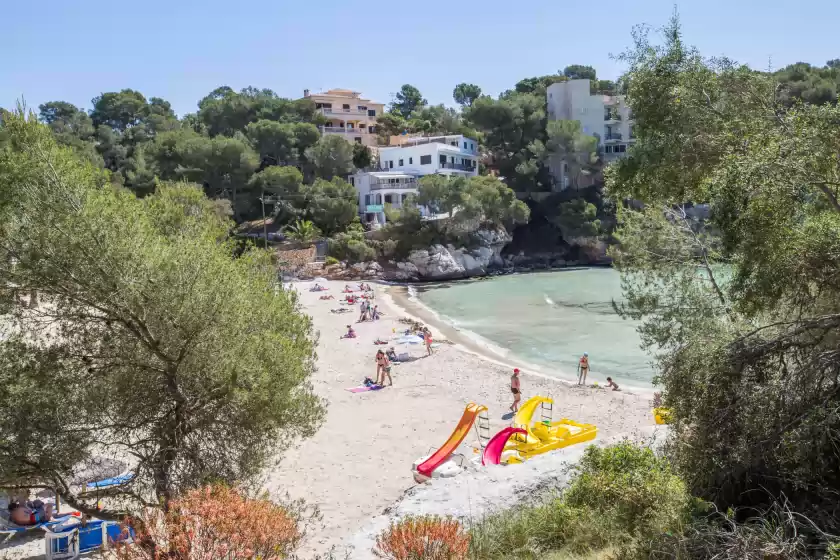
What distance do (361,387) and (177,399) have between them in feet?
36.9

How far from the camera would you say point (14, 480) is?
20.7 ft

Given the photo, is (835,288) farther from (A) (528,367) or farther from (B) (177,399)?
(A) (528,367)

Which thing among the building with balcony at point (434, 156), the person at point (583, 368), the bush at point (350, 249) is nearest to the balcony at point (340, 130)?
the building with balcony at point (434, 156)

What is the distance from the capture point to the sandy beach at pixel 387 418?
33.9 feet

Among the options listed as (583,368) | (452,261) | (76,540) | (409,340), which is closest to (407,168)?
(452,261)

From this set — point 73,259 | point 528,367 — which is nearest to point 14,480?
point 73,259

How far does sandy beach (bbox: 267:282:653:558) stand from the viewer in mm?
10336

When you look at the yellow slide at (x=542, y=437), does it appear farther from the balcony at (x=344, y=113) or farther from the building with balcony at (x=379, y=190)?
the balcony at (x=344, y=113)

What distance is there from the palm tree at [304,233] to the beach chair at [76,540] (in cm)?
4015

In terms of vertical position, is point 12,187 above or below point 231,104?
below

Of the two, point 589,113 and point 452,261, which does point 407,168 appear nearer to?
point 452,261

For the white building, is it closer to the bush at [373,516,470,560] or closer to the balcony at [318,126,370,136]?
the balcony at [318,126,370,136]

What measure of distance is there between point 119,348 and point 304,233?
41474 mm

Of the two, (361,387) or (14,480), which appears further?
(361,387)
